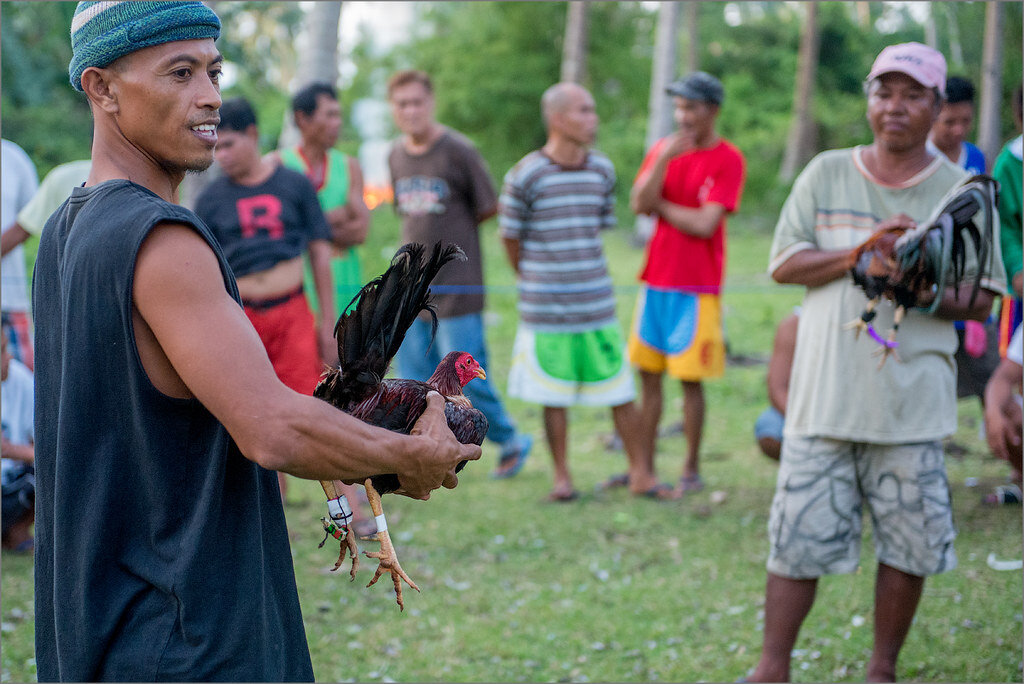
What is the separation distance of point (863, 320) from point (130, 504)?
2748 millimetres

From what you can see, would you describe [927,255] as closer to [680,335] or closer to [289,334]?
[680,335]

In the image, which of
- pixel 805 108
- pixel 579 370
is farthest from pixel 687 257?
pixel 805 108

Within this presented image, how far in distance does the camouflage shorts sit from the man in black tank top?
223 cm

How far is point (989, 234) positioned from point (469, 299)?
3688mm

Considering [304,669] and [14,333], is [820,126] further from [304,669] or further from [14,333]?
[304,669]

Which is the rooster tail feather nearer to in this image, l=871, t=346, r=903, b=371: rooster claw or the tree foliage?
l=871, t=346, r=903, b=371: rooster claw

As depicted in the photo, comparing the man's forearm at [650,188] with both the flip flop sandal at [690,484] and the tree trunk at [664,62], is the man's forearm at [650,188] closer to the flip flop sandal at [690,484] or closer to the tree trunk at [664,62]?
the flip flop sandal at [690,484]

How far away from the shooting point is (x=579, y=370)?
6395mm

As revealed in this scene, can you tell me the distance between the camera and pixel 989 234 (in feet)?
11.5

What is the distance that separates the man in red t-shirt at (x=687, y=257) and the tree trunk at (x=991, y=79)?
347cm

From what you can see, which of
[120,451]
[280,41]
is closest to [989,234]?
[120,451]

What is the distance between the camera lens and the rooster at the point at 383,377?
2053 millimetres

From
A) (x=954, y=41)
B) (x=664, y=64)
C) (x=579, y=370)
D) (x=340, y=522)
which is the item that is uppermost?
(x=664, y=64)

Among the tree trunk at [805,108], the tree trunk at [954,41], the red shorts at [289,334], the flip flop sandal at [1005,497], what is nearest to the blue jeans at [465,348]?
the red shorts at [289,334]
